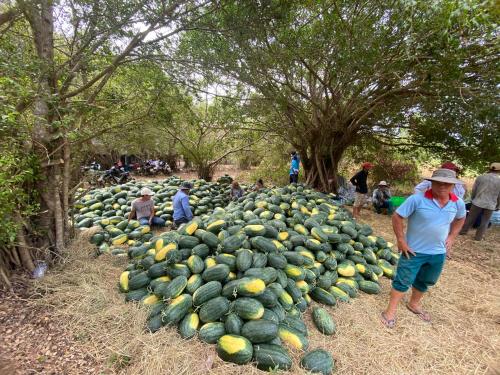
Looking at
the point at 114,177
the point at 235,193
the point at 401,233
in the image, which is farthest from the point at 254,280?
the point at 114,177

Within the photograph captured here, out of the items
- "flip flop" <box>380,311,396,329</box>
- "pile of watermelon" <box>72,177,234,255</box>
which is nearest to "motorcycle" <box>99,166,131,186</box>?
"pile of watermelon" <box>72,177,234,255</box>

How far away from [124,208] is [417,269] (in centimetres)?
630

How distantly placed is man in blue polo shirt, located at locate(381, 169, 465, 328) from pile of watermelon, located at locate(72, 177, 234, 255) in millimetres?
3866

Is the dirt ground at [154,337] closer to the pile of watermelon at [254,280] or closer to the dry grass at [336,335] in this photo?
the dry grass at [336,335]

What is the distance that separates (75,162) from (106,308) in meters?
2.25

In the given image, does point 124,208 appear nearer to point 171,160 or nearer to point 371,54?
point 371,54

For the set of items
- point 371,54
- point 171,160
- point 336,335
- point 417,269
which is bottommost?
point 336,335

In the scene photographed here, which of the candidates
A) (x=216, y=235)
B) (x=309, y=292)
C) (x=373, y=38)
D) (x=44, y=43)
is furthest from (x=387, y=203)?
(x=44, y=43)

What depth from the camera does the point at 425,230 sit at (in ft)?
8.98

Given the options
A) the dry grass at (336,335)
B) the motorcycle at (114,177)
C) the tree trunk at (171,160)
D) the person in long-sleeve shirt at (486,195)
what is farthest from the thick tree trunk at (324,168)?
the tree trunk at (171,160)

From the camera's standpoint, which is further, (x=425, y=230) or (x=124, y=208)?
(x=124, y=208)

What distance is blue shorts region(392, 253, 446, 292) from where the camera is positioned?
2.83 meters

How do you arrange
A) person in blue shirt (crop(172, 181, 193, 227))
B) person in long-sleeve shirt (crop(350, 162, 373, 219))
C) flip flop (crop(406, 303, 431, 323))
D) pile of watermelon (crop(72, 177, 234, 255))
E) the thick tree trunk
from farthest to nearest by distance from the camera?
the thick tree trunk
person in long-sleeve shirt (crop(350, 162, 373, 219))
person in blue shirt (crop(172, 181, 193, 227))
pile of watermelon (crop(72, 177, 234, 255))
flip flop (crop(406, 303, 431, 323))

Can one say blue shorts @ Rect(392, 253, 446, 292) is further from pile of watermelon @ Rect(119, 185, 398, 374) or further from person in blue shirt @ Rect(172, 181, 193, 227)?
person in blue shirt @ Rect(172, 181, 193, 227)
